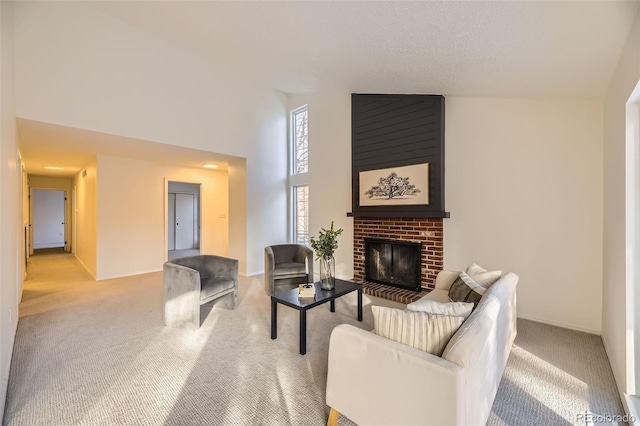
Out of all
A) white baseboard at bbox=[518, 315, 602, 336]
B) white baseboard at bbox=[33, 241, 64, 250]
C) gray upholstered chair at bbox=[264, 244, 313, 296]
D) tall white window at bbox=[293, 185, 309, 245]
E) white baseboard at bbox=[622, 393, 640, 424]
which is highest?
tall white window at bbox=[293, 185, 309, 245]

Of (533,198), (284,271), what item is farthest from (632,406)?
(284,271)

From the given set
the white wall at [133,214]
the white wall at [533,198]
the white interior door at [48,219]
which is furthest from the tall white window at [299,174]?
the white interior door at [48,219]

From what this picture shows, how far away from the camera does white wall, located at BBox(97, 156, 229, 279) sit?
17.1ft

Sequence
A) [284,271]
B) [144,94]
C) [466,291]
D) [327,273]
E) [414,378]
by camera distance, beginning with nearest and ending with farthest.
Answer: [414,378]
[466,291]
[327,273]
[144,94]
[284,271]

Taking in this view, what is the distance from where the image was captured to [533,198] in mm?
3242

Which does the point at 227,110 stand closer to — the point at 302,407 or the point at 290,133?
the point at 290,133

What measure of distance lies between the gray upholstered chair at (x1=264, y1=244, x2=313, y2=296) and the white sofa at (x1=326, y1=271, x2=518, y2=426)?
102 inches

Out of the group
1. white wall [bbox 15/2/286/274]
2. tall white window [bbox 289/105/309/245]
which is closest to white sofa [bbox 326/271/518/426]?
white wall [bbox 15/2/286/274]

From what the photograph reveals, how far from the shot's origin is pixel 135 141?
13.6ft

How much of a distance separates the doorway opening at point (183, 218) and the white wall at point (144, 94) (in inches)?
136

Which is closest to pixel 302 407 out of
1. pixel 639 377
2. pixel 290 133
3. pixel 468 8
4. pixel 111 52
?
pixel 639 377

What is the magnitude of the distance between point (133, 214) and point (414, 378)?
5.97m

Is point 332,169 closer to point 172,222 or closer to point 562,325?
point 562,325

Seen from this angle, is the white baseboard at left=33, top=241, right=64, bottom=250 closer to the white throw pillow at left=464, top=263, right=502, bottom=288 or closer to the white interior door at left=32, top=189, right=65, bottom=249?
the white interior door at left=32, top=189, right=65, bottom=249
